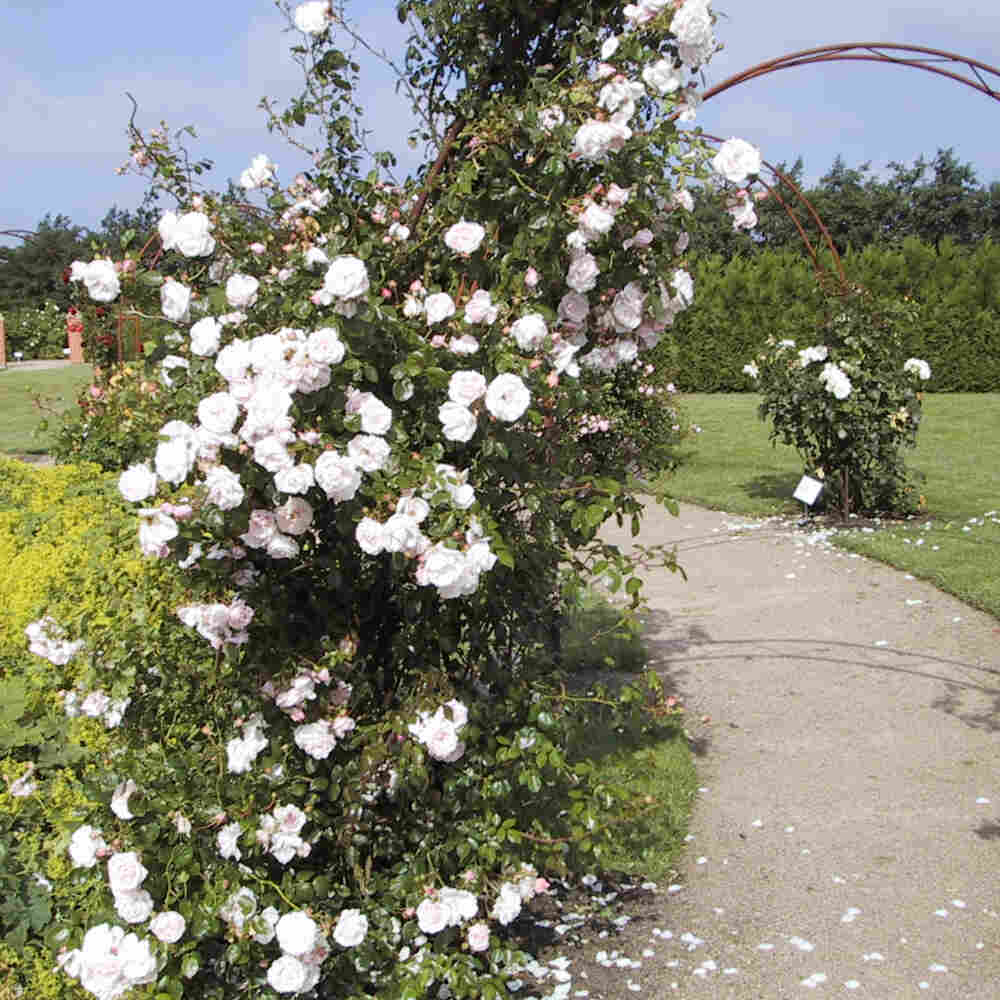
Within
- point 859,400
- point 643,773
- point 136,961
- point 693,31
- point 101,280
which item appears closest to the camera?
point 136,961

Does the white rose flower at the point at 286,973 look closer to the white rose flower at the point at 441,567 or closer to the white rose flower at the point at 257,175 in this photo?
the white rose flower at the point at 441,567

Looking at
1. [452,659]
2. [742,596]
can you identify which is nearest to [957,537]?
[742,596]

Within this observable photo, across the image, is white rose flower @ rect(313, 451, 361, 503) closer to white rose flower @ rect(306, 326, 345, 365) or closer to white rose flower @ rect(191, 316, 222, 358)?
white rose flower @ rect(306, 326, 345, 365)

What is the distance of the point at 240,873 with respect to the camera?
2330 millimetres

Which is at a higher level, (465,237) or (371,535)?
(465,237)

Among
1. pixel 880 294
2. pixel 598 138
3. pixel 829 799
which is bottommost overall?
pixel 829 799

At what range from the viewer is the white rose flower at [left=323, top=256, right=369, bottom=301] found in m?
2.15

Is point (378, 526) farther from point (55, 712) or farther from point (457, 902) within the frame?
point (55, 712)

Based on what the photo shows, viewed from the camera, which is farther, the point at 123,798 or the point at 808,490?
the point at 808,490

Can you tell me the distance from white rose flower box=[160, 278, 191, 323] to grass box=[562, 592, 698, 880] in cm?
119

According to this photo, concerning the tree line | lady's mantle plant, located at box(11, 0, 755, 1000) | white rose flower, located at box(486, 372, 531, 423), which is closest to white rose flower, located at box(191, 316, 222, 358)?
lady's mantle plant, located at box(11, 0, 755, 1000)

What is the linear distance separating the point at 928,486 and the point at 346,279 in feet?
27.2

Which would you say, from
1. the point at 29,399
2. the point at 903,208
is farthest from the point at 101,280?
the point at 903,208

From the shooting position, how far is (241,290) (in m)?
2.38
